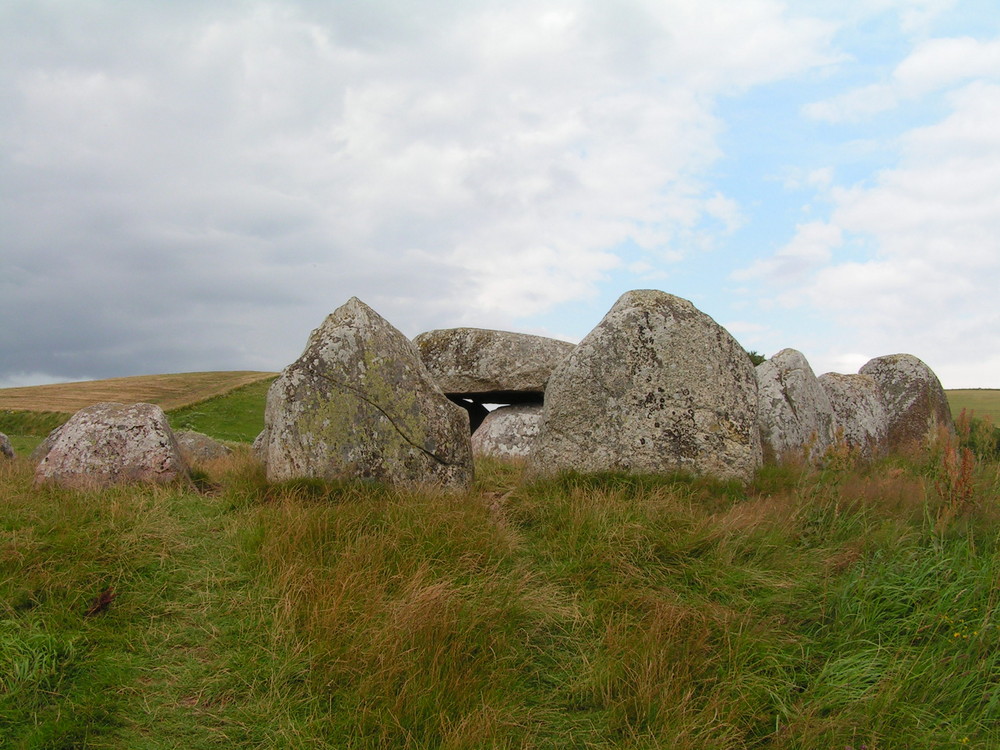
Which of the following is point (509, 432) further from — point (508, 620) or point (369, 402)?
point (508, 620)

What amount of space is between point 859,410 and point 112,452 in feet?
48.0

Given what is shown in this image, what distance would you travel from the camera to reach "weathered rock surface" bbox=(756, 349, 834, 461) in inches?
510

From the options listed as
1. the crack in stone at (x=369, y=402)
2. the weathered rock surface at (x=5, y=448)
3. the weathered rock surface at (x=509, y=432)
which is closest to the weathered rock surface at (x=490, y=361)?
the weathered rock surface at (x=509, y=432)

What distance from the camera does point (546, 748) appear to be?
4.52 m

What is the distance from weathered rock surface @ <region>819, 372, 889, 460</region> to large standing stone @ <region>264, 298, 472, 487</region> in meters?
10.1

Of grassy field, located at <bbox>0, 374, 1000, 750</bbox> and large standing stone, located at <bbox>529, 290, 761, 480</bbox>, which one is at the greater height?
large standing stone, located at <bbox>529, 290, 761, 480</bbox>

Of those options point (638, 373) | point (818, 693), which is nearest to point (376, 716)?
point (818, 693)

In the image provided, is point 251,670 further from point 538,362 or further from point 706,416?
point 538,362

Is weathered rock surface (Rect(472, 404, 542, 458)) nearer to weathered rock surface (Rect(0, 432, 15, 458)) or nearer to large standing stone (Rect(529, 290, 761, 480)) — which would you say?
large standing stone (Rect(529, 290, 761, 480))

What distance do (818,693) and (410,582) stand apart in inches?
118

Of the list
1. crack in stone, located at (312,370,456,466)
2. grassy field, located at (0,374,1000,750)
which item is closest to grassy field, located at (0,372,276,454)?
crack in stone, located at (312,370,456,466)

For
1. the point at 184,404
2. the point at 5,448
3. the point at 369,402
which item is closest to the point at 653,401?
the point at 369,402

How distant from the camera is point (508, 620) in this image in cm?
539

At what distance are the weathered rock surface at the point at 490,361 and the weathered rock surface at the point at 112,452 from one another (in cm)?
674
